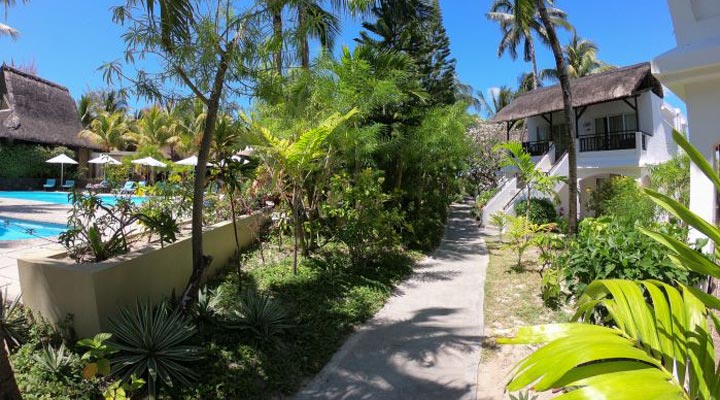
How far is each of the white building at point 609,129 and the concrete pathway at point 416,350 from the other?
10.1 m

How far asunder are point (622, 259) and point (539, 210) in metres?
12.0

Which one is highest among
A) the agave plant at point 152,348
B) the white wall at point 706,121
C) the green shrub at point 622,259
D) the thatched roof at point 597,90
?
the thatched roof at point 597,90

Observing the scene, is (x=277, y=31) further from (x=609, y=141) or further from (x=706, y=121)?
(x=609, y=141)

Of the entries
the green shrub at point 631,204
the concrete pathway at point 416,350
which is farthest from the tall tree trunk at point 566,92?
the concrete pathway at point 416,350

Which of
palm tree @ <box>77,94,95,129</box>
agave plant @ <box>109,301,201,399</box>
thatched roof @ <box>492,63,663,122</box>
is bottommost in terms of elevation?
agave plant @ <box>109,301,201,399</box>

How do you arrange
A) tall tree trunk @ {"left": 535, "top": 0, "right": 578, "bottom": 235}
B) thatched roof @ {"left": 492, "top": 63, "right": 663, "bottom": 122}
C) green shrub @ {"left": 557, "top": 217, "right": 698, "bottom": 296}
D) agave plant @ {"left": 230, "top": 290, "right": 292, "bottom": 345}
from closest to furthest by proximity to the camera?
1. green shrub @ {"left": 557, "top": 217, "right": 698, "bottom": 296}
2. agave plant @ {"left": 230, "top": 290, "right": 292, "bottom": 345}
3. tall tree trunk @ {"left": 535, "top": 0, "right": 578, "bottom": 235}
4. thatched roof @ {"left": 492, "top": 63, "right": 663, "bottom": 122}

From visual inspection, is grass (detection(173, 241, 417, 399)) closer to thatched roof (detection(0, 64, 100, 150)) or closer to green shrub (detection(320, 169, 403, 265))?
green shrub (detection(320, 169, 403, 265))

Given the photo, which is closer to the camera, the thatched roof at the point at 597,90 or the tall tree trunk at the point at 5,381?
the tall tree trunk at the point at 5,381

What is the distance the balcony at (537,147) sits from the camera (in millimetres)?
20766

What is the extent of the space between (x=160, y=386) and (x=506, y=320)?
14.6ft

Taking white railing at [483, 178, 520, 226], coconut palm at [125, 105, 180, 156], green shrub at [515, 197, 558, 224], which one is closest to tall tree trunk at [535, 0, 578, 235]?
green shrub at [515, 197, 558, 224]

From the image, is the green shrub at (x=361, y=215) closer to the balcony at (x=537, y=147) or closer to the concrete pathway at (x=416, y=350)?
the concrete pathway at (x=416, y=350)

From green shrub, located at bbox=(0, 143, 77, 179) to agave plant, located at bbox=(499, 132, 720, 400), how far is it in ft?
93.2

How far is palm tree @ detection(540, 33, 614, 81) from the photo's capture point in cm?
3419
